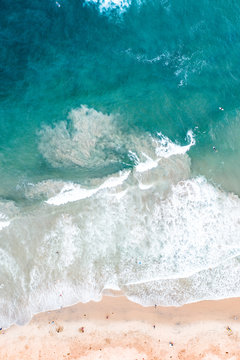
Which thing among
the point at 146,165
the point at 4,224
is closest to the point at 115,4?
the point at 146,165

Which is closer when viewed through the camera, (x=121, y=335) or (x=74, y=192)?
(x=121, y=335)

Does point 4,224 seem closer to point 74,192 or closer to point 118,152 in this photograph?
point 74,192

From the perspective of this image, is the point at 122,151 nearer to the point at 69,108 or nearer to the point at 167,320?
the point at 69,108

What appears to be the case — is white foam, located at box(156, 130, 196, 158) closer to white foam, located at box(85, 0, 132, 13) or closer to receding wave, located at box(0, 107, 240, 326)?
receding wave, located at box(0, 107, 240, 326)

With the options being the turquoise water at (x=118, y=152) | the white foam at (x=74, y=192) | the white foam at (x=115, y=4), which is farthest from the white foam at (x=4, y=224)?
the white foam at (x=115, y=4)

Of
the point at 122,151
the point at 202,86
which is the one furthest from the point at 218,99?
the point at 122,151

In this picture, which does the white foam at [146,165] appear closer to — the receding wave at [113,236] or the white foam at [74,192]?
the receding wave at [113,236]

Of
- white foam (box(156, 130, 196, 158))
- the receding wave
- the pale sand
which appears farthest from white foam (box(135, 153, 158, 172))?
the pale sand
